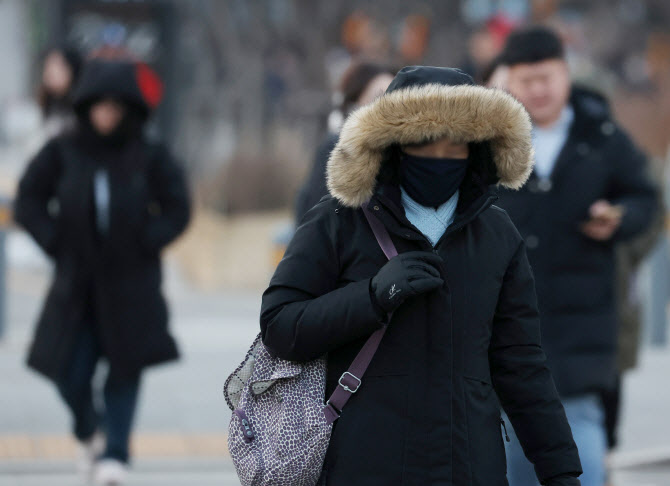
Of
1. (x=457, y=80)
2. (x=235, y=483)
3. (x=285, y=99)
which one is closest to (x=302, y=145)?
(x=285, y=99)

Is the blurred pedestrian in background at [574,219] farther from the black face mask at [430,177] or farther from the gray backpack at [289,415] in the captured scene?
the gray backpack at [289,415]

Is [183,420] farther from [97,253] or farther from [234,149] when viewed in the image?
[234,149]

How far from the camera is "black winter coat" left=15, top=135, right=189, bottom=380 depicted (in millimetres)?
5934

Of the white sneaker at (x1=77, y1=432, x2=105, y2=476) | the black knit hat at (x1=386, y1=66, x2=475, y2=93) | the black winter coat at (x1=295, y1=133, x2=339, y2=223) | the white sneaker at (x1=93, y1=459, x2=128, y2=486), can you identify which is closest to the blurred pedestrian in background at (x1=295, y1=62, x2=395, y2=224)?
the black winter coat at (x1=295, y1=133, x2=339, y2=223)

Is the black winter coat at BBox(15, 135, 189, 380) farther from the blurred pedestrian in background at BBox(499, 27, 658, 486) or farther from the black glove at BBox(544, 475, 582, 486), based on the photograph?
the black glove at BBox(544, 475, 582, 486)

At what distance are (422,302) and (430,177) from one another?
28 cm

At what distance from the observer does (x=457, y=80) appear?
3.22 meters

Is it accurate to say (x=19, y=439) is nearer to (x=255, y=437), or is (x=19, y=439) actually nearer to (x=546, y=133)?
(x=546, y=133)

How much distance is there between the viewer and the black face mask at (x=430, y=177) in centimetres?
318

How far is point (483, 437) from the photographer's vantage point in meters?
3.17

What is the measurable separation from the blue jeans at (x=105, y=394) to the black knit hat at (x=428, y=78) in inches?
119

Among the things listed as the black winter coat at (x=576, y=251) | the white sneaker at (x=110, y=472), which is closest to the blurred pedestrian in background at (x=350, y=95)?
the black winter coat at (x=576, y=251)

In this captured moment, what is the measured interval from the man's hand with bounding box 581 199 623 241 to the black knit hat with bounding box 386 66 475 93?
1597mm

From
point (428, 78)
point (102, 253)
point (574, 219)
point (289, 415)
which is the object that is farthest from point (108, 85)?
point (289, 415)
